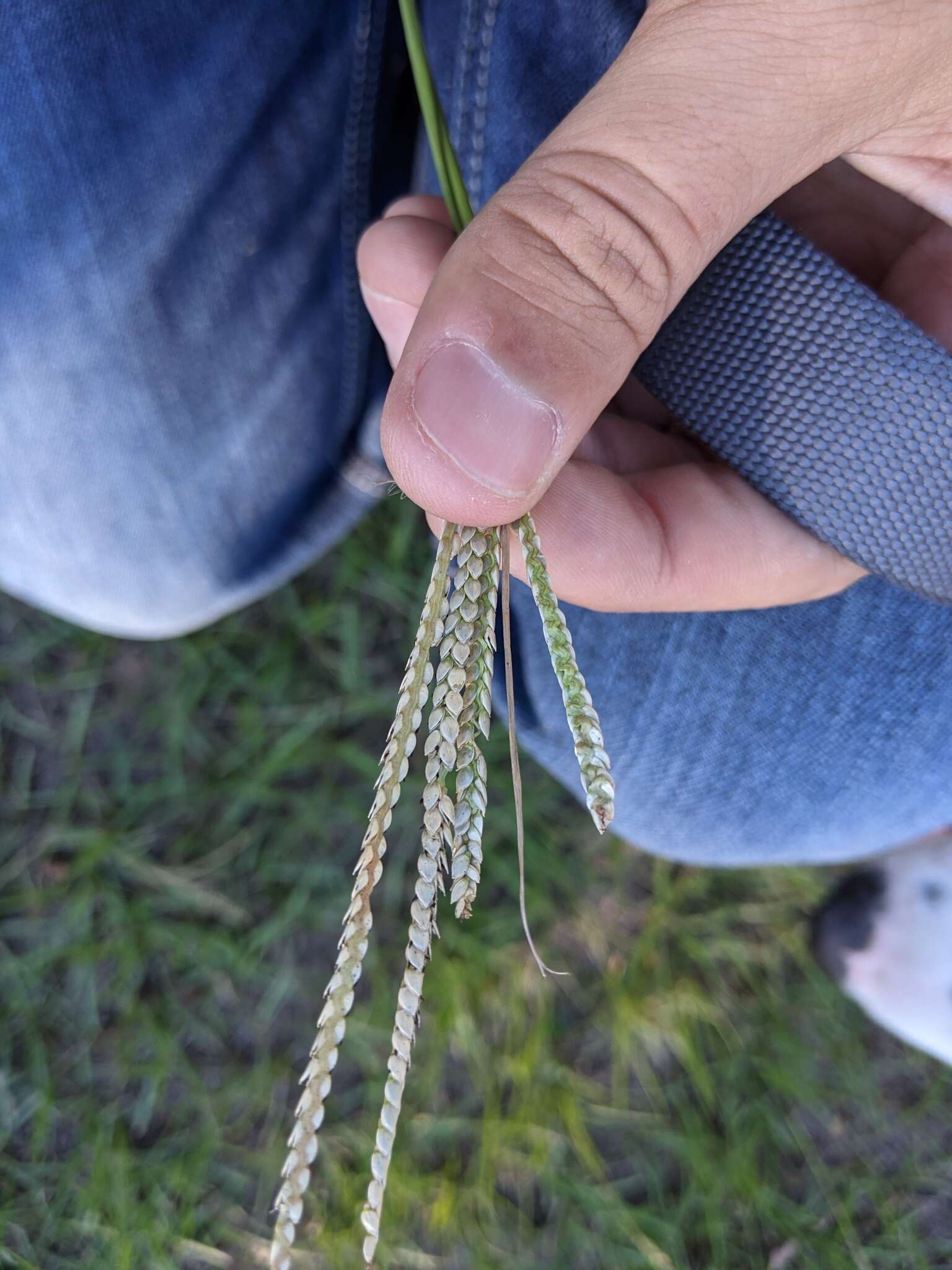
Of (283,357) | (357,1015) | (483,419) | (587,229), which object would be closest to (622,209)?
(587,229)

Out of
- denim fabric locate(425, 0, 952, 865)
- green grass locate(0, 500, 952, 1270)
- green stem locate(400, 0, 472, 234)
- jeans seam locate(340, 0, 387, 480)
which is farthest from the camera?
green grass locate(0, 500, 952, 1270)

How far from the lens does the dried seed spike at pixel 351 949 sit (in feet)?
1.78

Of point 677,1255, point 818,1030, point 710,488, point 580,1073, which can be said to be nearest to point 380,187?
point 710,488

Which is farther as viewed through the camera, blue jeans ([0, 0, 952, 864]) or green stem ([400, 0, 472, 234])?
blue jeans ([0, 0, 952, 864])

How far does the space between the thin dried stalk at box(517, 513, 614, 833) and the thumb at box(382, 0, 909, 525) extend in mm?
116

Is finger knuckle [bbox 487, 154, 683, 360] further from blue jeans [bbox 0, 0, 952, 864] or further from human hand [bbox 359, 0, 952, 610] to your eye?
blue jeans [bbox 0, 0, 952, 864]

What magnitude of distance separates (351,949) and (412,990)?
51 mm

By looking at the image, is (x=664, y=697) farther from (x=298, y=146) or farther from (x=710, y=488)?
(x=298, y=146)

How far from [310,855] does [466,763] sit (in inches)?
46.5

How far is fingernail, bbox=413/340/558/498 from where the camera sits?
0.71 m

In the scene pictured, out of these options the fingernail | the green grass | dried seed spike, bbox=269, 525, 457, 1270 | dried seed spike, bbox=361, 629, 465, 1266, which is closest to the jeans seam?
the green grass

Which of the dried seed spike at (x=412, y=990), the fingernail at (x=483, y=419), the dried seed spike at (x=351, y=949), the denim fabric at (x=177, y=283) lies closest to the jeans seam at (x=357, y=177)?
the denim fabric at (x=177, y=283)

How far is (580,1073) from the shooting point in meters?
1.69

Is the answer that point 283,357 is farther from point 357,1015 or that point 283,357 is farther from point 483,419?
point 357,1015
